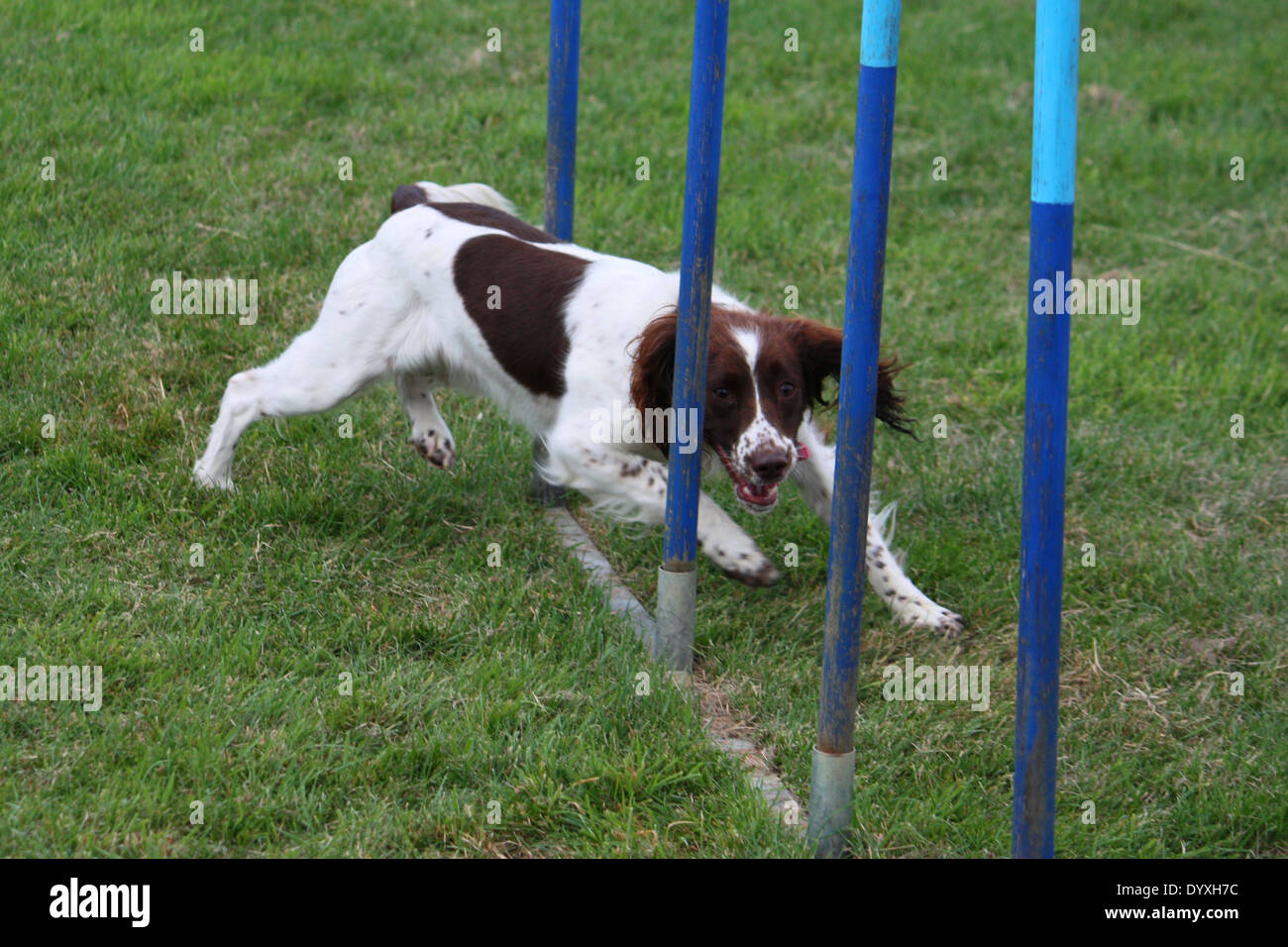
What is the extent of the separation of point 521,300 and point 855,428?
1.75 m

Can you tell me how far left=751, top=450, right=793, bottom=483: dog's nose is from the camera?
11.8 ft

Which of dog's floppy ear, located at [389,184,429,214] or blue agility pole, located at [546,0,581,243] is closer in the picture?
blue agility pole, located at [546,0,581,243]

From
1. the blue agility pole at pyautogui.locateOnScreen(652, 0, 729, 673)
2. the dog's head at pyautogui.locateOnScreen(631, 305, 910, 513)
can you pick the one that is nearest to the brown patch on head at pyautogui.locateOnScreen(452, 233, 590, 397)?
the dog's head at pyautogui.locateOnScreen(631, 305, 910, 513)

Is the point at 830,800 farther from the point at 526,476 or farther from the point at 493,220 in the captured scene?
the point at 493,220

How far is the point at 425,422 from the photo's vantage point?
4.58 metres

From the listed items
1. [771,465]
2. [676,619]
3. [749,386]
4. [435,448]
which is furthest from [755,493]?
[435,448]

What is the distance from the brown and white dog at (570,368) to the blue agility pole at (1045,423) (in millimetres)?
1155

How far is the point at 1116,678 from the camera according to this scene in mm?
3609
